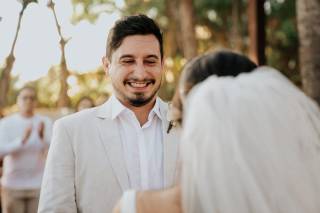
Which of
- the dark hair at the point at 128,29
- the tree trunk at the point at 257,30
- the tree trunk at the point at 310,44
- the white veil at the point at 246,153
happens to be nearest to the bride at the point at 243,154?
the white veil at the point at 246,153

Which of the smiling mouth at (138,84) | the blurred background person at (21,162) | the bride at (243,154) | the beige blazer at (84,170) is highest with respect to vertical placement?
the smiling mouth at (138,84)

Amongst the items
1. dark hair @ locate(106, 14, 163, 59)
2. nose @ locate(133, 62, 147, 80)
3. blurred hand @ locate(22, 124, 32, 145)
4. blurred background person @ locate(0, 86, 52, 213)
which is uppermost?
dark hair @ locate(106, 14, 163, 59)

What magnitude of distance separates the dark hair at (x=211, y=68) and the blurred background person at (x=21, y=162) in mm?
4834

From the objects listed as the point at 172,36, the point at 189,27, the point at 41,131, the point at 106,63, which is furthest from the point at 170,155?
the point at 172,36

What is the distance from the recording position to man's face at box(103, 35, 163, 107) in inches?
136

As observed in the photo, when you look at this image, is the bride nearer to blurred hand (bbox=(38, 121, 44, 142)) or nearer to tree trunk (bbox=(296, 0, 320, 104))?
blurred hand (bbox=(38, 121, 44, 142))

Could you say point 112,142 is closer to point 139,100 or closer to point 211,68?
point 139,100

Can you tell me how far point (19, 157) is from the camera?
22.7ft

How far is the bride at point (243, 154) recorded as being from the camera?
82.7 inches

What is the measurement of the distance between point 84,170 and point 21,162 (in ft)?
12.6

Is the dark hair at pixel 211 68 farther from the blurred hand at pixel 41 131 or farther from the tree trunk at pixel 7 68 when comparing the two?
the blurred hand at pixel 41 131

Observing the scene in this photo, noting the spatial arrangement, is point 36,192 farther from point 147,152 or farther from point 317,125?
point 317,125

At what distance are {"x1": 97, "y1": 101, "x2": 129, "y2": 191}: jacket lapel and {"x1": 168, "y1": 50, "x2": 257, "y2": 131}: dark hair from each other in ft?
3.33

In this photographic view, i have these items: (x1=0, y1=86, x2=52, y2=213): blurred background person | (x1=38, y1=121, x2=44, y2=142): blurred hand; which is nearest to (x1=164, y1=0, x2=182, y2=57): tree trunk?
(x1=38, y1=121, x2=44, y2=142): blurred hand
